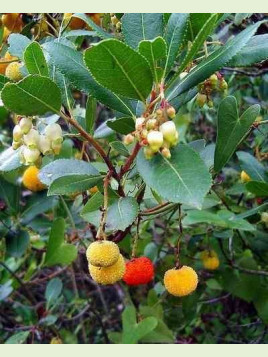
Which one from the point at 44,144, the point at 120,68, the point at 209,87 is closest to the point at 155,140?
the point at 120,68

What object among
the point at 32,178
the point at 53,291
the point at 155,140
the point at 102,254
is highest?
the point at 155,140

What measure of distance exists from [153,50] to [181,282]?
477 millimetres

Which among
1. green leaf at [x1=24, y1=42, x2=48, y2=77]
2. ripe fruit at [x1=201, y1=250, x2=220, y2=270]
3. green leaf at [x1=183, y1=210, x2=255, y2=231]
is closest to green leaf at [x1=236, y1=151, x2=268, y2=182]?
green leaf at [x1=183, y1=210, x2=255, y2=231]

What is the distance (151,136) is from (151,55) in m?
0.12

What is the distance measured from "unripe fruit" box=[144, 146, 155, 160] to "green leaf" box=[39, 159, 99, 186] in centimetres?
18

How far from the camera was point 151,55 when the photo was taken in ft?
2.35

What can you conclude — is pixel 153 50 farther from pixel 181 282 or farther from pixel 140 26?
pixel 181 282

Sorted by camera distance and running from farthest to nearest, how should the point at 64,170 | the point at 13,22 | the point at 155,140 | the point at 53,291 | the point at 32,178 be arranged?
the point at 53,291 < the point at 32,178 < the point at 13,22 < the point at 64,170 < the point at 155,140

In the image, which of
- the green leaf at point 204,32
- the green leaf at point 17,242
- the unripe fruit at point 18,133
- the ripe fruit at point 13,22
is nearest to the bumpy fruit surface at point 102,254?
the unripe fruit at point 18,133

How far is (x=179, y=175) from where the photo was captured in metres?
0.72

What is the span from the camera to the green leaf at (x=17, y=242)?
1623 millimetres

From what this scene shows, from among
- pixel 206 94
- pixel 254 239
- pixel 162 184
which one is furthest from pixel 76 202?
pixel 162 184

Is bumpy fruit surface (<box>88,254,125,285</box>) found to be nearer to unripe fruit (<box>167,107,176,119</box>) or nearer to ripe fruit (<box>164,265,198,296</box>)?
ripe fruit (<box>164,265,198,296</box>)

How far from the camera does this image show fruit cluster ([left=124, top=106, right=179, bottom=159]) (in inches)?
27.1
